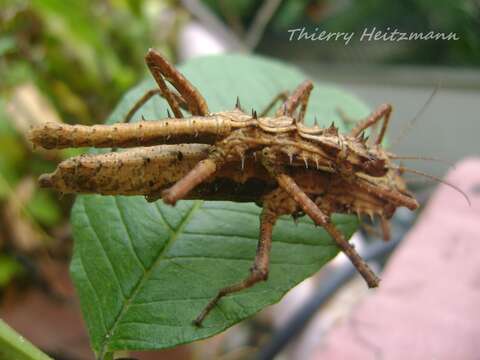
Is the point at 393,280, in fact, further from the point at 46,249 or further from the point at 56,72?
the point at 56,72

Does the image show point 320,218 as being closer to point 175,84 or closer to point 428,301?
point 175,84

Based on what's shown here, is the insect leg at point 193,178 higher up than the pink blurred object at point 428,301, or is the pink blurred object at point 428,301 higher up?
the insect leg at point 193,178

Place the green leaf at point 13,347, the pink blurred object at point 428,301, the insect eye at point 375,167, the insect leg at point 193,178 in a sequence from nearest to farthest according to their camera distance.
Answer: the green leaf at point 13,347, the insect leg at point 193,178, the insect eye at point 375,167, the pink blurred object at point 428,301

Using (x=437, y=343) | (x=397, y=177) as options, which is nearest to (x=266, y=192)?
(x=397, y=177)

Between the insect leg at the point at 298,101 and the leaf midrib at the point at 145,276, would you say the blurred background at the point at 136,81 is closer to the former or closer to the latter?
the insect leg at the point at 298,101

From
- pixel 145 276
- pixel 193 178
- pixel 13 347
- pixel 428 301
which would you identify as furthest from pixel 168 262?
pixel 428 301

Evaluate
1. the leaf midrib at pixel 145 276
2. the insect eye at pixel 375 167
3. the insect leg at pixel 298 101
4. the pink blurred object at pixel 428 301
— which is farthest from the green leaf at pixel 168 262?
the pink blurred object at pixel 428 301
